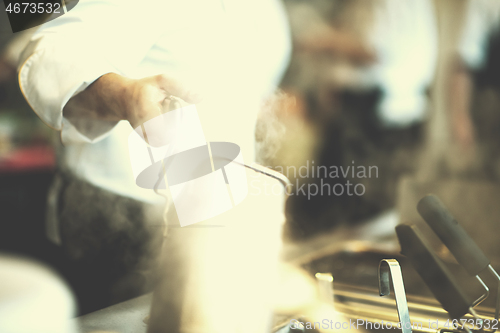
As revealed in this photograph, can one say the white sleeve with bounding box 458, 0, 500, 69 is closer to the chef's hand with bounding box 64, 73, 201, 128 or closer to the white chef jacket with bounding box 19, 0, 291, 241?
the white chef jacket with bounding box 19, 0, 291, 241

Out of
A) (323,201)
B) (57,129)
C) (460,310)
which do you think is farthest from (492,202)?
(57,129)

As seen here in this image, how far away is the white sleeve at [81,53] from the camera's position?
0.35 metres

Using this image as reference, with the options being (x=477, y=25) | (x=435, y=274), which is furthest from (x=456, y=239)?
(x=477, y=25)

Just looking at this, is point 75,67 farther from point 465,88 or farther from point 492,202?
point 465,88

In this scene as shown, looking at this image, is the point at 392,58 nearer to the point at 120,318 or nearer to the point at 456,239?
the point at 456,239

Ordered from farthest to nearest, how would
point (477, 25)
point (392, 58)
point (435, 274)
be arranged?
point (392, 58)
point (477, 25)
point (435, 274)

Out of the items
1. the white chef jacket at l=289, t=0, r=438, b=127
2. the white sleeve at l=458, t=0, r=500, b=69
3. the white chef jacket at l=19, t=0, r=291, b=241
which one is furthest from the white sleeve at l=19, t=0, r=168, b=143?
the white sleeve at l=458, t=0, r=500, b=69

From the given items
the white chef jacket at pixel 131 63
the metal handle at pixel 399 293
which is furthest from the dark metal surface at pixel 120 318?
the metal handle at pixel 399 293

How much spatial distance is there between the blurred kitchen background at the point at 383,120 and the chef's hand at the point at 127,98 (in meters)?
0.23

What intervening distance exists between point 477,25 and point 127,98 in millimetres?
1007

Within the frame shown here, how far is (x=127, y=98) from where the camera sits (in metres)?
0.33

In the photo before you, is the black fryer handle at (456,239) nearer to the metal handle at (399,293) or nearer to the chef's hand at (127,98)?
Result: the metal handle at (399,293)

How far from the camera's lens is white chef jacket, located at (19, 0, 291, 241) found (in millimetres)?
354

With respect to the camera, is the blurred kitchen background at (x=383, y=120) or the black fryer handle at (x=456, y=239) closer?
the black fryer handle at (x=456, y=239)
